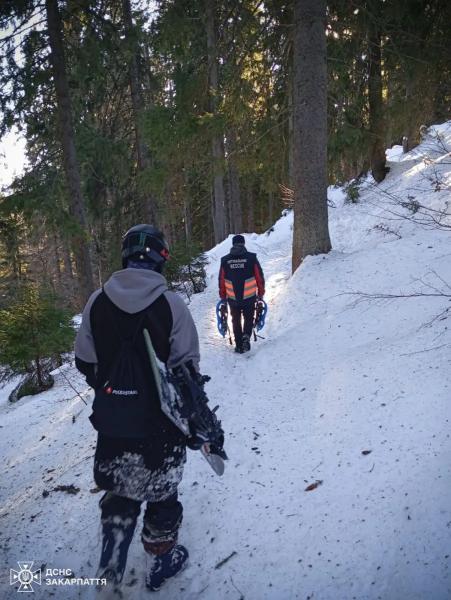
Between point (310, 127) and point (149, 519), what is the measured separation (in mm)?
7374

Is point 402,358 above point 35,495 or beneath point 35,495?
above

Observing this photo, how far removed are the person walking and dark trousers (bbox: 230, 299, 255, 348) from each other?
157 inches

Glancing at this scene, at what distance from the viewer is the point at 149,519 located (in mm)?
2457

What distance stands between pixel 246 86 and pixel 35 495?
29.2 feet

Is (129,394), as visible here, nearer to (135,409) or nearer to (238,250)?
(135,409)

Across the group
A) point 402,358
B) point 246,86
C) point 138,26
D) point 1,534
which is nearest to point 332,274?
point 402,358

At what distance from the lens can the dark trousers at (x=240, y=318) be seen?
6.45 meters

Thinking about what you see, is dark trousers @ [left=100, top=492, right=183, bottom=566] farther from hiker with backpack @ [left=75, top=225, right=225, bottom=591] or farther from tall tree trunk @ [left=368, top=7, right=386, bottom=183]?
tall tree trunk @ [left=368, top=7, right=386, bottom=183]

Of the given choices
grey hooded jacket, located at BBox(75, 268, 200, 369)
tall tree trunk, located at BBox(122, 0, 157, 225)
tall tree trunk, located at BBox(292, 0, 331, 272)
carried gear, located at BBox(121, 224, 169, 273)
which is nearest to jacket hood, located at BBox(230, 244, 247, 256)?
tall tree trunk, located at BBox(292, 0, 331, 272)

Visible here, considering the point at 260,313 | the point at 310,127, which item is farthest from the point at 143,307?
the point at 310,127

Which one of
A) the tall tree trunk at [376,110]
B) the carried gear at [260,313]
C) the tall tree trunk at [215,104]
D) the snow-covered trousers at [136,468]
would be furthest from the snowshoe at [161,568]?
the tall tree trunk at [376,110]

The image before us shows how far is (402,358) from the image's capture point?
4.16 meters

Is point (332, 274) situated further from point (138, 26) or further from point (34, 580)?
point (138, 26)

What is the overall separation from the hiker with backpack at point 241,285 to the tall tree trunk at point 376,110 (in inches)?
247
